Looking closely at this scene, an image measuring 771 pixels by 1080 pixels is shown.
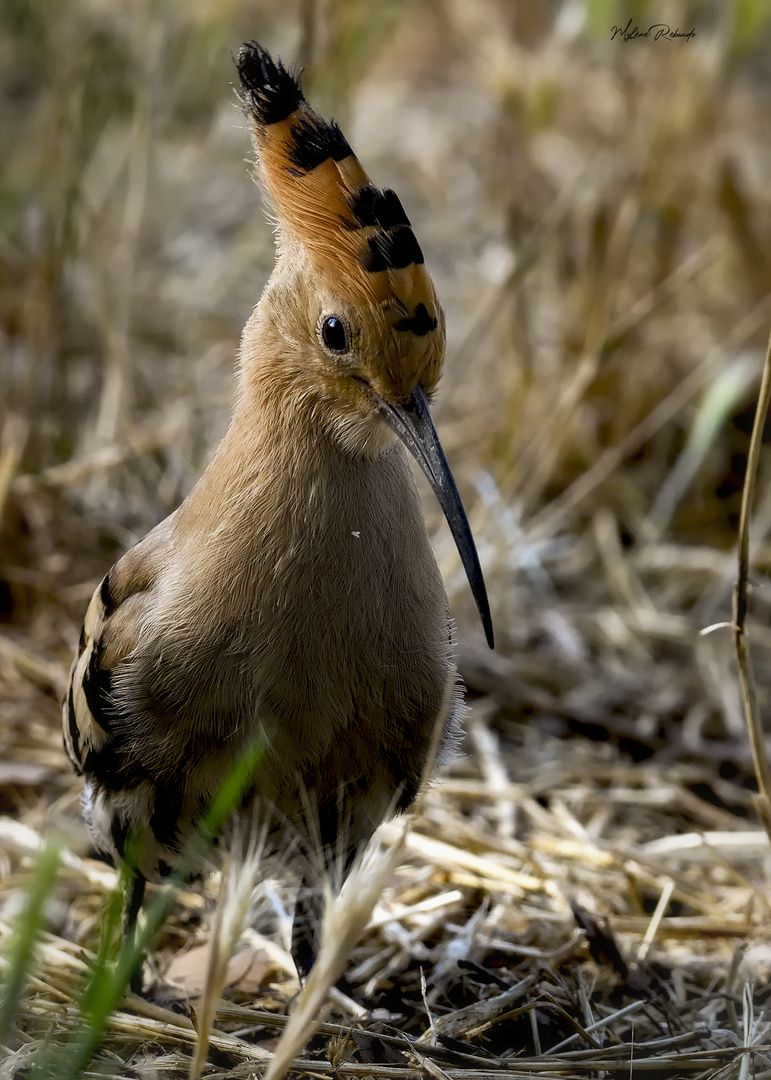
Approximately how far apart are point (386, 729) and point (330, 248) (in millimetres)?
605

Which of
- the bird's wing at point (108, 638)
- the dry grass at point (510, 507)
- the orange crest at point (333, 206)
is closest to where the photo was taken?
the orange crest at point (333, 206)

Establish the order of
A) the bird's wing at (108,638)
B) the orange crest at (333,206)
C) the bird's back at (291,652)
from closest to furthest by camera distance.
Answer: the orange crest at (333,206) → the bird's back at (291,652) → the bird's wing at (108,638)

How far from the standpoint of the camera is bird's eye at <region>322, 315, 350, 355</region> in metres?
1.54

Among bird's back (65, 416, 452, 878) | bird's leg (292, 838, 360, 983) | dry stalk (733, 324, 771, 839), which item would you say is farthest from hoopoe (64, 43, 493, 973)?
dry stalk (733, 324, 771, 839)

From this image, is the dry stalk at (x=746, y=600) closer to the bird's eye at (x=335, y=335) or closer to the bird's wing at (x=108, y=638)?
the bird's eye at (x=335, y=335)

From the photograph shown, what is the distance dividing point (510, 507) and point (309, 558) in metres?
1.48

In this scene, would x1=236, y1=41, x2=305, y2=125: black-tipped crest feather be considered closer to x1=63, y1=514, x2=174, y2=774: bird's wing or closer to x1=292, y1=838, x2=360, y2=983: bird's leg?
x1=63, y1=514, x2=174, y2=774: bird's wing

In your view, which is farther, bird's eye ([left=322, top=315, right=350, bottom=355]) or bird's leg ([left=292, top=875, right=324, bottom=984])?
bird's leg ([left=292, top=875, right=324, bottom=984])

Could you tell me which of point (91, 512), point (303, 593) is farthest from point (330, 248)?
point (91, 512)

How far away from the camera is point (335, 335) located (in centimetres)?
155

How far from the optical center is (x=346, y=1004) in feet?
6.20

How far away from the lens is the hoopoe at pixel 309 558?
1.53 meters

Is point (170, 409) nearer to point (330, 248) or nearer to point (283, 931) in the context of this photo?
point (283, 931)

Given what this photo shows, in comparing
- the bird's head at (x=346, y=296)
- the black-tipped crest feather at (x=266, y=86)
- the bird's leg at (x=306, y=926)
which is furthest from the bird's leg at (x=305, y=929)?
the black-tipped crest feather at (x=266, y=86)
